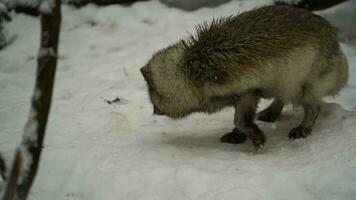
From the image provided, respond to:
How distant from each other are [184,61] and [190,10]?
3511mm

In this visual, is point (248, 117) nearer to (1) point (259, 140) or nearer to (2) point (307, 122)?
(1) point (259, 140)

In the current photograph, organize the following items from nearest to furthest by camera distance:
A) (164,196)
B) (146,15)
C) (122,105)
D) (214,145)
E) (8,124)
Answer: (164,196)
(214,145)
(8,124)
(122,105)
(146,15)

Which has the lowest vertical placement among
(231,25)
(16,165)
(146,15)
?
(146,15)

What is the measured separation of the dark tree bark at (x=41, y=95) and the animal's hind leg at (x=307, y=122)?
3.10 metres

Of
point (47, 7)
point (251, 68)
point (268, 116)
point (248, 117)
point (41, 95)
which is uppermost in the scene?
point (47, 7)

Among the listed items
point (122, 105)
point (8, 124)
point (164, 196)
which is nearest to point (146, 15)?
point (122, 105)

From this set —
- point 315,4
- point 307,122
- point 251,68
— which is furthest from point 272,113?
point 315,4

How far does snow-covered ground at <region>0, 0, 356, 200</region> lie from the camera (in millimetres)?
4098

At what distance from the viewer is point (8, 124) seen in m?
5.54

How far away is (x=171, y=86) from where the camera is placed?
4.85m

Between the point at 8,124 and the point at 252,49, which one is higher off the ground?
the point at 252,49

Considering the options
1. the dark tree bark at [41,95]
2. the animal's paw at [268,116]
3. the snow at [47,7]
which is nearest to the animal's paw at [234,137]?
the animal's paw at [268,116]

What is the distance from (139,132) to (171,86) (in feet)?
2.78

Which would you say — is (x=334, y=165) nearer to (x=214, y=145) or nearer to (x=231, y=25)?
(x=214, y=145)
